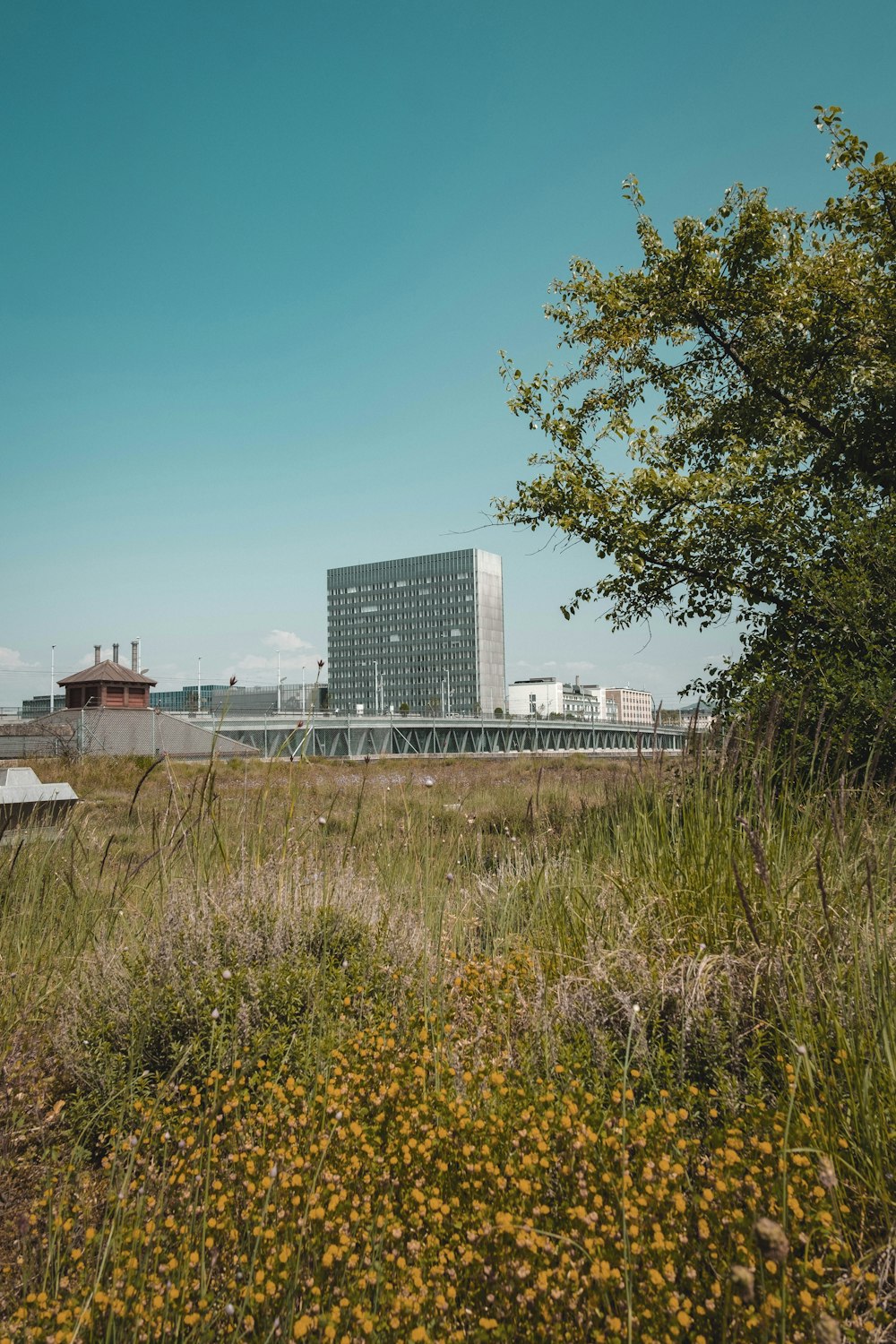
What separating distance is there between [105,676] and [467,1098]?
125ft

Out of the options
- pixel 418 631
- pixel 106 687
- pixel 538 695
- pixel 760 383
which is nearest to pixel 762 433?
pixel 760 383

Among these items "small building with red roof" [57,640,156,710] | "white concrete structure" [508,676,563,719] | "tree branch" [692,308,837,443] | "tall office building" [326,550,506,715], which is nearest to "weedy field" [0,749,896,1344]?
"tree branch" [692,308,837,443]

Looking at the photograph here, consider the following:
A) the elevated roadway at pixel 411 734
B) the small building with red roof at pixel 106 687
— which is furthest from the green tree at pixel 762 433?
the small building with red roof at pixel 106 687

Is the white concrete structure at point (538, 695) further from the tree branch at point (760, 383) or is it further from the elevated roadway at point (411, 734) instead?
the tree branch at point (760, 383)

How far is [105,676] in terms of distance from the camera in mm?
36719

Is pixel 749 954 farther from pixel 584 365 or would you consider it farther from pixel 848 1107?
pixel 584 365

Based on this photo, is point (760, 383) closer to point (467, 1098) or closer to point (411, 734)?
point (467, 1098)

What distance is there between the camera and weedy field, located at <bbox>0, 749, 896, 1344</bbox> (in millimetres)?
1661

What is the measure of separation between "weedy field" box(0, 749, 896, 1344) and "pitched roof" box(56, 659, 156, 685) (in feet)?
115

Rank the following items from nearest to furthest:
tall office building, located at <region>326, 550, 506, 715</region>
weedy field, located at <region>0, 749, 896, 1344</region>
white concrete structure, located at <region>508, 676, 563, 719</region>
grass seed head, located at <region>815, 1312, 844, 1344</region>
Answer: grass seed head, located at <region>815, 1312, 844, 1344</region>
weedy field, located at <region>0, 749, 896, 1344</region>
white concrete structure, located at <region>508, 676, 563, 719</region>
tall office building, located at <region>326, 550, 506, 715</region>

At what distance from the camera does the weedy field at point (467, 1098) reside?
1.66 m

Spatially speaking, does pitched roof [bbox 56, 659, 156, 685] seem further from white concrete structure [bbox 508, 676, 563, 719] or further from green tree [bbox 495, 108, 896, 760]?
white concrete structure [bbox 508, 676, 563, 719]

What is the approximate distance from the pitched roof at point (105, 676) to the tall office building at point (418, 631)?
12609 centimetres

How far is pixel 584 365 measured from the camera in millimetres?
8914
